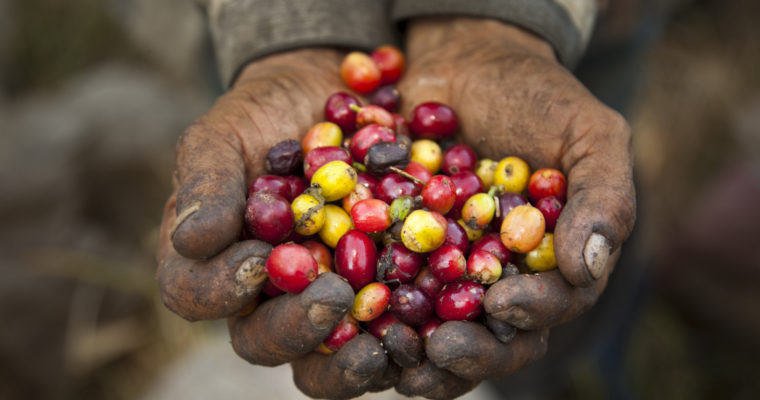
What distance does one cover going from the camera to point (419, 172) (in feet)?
9.12

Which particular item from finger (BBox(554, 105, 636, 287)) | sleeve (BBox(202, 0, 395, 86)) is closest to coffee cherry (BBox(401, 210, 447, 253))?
finger (BBox(554, 105, 636, 287))

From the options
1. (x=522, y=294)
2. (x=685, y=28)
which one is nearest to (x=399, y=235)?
(x=522, y=294)

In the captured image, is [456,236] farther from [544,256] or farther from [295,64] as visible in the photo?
[295,64]

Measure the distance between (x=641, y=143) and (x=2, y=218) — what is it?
5.38 meters

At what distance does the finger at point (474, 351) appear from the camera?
A: 209cm

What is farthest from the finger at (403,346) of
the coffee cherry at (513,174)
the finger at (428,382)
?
the coffee cherry at (513,174)

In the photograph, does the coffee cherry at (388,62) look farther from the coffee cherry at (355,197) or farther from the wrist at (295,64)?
the coffee cherry at (355,197)

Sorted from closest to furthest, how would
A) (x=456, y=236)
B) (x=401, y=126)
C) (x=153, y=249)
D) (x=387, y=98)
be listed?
(x=456, y=236) → (x=401, y=126) → (x=387, y=98) → (x=153, y=249)

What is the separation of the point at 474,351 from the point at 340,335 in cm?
47

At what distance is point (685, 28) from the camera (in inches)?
262

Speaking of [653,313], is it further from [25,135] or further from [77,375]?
[25,135]

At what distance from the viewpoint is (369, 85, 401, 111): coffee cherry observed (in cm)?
320

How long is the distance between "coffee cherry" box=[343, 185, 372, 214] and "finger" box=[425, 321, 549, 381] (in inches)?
28.1

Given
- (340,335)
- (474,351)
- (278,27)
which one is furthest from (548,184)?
(278,27)
